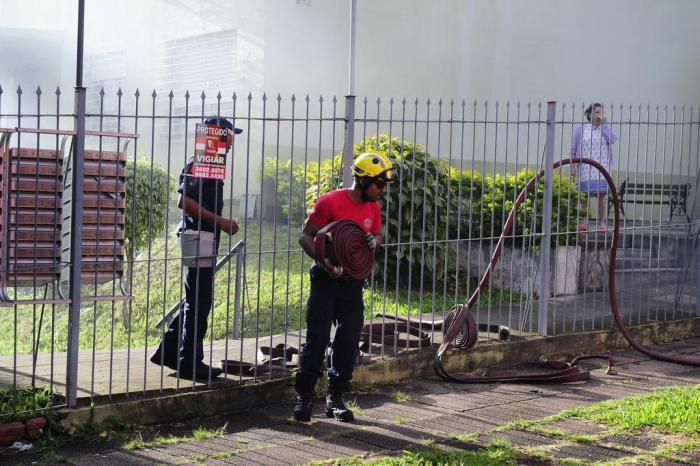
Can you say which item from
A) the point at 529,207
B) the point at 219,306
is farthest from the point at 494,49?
the point at 219,306

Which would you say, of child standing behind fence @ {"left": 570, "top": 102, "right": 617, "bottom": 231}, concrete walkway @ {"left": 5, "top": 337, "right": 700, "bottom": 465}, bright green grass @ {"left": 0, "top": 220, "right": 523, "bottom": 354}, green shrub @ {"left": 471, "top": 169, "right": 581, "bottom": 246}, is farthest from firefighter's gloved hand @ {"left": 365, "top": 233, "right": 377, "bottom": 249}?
child standing behind fence @ {"left": 570, "top": 102, "right": 617, "bottom": 231}

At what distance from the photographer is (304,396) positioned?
6637mm

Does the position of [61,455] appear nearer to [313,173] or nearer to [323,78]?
[313,173]

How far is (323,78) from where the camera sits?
18375 millimetres

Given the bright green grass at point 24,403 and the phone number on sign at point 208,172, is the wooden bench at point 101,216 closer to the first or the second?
the phone number on sign at point 208,172

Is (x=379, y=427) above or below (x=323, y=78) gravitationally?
below

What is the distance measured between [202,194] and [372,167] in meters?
1.27

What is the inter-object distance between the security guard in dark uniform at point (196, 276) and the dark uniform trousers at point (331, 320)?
0.75m

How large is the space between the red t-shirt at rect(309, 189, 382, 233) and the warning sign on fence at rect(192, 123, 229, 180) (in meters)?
0.72

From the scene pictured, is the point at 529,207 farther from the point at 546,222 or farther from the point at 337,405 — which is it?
the point at 337,405

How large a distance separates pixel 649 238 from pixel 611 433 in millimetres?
4689

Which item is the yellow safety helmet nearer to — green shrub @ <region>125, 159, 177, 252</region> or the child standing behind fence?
the child standing behind fence

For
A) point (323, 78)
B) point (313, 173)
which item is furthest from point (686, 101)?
point (313, 173)

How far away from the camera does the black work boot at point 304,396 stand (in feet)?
21.7
